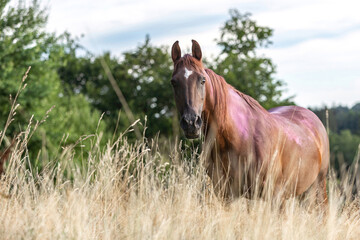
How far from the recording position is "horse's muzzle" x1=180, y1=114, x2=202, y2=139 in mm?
4082

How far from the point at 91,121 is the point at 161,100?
3.86 meters

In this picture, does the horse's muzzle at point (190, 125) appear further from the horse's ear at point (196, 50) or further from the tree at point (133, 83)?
the tree at point (133, 83)

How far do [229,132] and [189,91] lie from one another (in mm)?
703

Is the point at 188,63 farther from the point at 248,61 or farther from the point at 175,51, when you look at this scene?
the point at 248,61

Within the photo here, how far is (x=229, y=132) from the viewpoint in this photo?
183 inches

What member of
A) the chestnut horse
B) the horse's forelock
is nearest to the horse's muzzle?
the chestnut horse

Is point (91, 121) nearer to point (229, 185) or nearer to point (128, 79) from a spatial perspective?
point (128, 79)

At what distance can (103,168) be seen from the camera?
423 centimetres

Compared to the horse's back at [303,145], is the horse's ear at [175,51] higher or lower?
higher

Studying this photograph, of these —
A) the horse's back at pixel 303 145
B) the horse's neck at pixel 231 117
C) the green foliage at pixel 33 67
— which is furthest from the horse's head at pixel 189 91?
the green foliage at pixel 33 67

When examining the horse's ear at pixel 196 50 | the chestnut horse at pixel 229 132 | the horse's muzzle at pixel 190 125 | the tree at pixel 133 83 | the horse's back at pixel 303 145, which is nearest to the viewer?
the horse's muzzle at pixel 190 125

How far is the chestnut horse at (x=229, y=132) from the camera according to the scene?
4.30 m

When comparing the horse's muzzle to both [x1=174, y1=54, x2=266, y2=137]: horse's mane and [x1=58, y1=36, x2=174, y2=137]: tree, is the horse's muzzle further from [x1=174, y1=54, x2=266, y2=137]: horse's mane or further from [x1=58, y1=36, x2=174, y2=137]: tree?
[x1=58, y1=36, x2=174, y2=137]: tree

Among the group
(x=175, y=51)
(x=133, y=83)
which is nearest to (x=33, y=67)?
(x=133, y=83)
